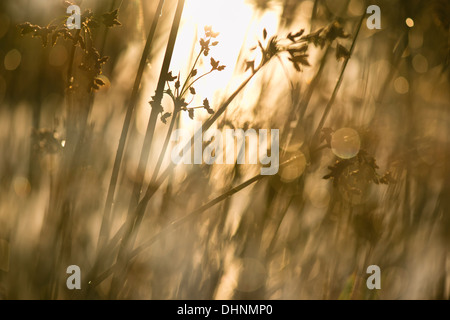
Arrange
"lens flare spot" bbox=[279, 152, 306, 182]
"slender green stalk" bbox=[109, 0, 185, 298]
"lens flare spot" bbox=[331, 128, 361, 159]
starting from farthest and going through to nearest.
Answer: "lens flare spot" bbox=[279, 152, 306, 182]
"lens flare spot" bbox=[331, 128, 361, 159]
"slender green stalk" bbox=[109, 0, 185, 298]

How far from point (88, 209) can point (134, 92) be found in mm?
296

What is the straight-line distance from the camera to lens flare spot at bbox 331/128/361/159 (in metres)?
0.67

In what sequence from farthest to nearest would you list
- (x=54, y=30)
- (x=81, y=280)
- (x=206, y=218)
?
(x=206, y=218) < (x=81, y=280) < (x=54, y=30)

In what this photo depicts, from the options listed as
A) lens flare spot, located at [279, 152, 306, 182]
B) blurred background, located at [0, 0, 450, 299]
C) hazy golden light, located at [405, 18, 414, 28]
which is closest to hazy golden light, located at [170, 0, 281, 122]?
blurred background, located at [0, 0, 450, 299]

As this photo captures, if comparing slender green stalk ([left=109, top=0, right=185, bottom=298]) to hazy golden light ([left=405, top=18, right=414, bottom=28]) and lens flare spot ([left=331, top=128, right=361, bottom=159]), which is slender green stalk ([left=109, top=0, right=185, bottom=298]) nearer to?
lens flare spot ([left=331, top=128, right=361, bottom=159])

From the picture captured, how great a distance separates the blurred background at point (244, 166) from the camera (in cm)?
74

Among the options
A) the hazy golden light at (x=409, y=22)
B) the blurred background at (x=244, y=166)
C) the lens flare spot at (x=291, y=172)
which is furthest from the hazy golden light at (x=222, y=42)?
the hazy golden light at (x=409, y=22)

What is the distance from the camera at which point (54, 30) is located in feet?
1.87

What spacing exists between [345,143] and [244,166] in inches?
8.7

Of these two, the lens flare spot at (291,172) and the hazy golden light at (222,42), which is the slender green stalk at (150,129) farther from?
the lens flare spot at (291,172)

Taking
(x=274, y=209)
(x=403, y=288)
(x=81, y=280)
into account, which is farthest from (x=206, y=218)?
(x=403, y=288)

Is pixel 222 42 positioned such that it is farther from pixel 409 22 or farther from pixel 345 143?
pixel 409 22

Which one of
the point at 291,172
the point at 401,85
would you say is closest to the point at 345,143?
the point at 291,172
